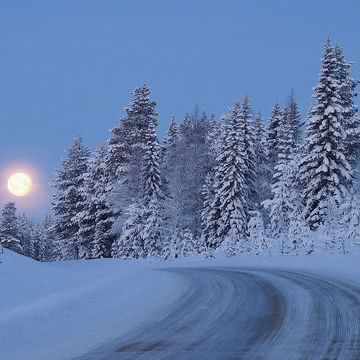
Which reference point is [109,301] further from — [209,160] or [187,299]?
[209,160]

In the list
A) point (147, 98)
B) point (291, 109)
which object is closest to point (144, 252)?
point (147, 98)

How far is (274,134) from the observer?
53.2m

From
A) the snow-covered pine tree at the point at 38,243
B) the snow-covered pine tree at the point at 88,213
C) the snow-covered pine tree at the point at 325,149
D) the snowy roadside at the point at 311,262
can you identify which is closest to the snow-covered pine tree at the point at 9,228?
the snow-covered pine tree at the point at 88,213

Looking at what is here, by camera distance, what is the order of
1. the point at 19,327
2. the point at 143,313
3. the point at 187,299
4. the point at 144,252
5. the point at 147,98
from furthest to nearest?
the point at 147,98 → the point at 144,252 → the point at 187,299 → the point at 143,313 → the point at 19,327

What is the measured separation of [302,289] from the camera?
1114 centimetres

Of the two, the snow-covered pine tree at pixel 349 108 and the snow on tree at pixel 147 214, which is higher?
the snow-covered pine tree at pixel 349 108

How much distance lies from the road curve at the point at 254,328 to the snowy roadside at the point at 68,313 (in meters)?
0.49

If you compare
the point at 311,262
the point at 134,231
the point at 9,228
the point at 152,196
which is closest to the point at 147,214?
the point at 152,196

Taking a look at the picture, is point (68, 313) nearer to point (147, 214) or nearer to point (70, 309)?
point (70, 309)

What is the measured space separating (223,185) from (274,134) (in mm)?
14673

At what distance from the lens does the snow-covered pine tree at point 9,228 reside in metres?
62.6

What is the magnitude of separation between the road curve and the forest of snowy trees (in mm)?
11069

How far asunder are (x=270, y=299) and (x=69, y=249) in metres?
43.9

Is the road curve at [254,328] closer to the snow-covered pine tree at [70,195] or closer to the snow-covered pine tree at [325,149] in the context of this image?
the snow-covered pine tree at [325,149]
